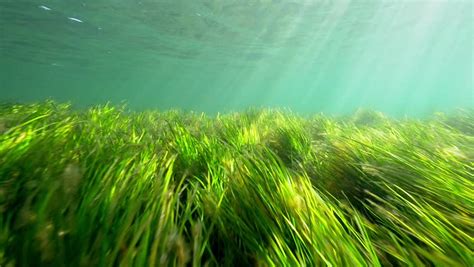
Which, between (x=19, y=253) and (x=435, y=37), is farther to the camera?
(x=435, y=37)

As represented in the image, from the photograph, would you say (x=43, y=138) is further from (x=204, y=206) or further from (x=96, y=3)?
(x=96, y=3)

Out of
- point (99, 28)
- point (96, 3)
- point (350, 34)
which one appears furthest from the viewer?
point (350, 34)

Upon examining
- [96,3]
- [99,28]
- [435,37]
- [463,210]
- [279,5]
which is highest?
[435,37]

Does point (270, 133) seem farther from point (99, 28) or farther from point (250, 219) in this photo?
point (99, 28)

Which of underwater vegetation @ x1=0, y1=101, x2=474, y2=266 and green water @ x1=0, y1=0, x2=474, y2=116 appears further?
green water @ x1=0, y1=0, x2=474, y2=116

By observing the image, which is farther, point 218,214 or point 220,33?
point 220,33

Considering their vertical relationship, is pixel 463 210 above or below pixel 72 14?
above

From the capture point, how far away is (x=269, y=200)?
1.31m

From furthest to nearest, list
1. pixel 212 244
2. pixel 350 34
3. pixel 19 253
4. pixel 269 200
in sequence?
pixel 350 34, pixel 212 244, pixel 269 200, pixel 19 253

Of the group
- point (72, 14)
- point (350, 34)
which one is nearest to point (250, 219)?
point (72, 14)

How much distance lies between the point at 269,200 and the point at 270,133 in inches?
99.8

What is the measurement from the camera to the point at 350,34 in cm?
3117

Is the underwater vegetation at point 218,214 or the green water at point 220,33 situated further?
the green water at point 220,33

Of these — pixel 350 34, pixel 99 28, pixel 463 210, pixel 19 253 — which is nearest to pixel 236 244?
pixel 19 253
